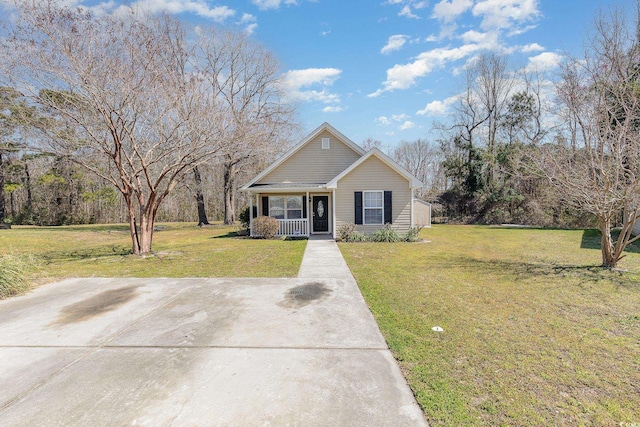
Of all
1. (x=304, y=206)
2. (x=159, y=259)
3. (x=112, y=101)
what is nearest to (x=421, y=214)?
(x=304, y=206)

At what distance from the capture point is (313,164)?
640 inches

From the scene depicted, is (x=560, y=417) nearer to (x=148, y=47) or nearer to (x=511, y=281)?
(x=511, y=281)

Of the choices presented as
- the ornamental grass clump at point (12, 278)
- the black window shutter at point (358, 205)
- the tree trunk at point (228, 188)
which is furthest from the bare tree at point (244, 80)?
the ornamental grass clump at point (12, 278)

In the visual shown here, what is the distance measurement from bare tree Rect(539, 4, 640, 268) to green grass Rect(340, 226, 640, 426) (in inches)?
60.2

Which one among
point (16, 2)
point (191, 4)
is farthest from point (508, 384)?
point (191, 4)

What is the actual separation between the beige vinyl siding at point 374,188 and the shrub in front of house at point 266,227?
3184mm

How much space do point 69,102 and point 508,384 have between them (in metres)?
11.5

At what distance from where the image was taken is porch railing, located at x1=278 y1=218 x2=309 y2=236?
1560cm

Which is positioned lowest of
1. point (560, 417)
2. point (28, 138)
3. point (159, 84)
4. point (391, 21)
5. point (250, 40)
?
point (560, 417)

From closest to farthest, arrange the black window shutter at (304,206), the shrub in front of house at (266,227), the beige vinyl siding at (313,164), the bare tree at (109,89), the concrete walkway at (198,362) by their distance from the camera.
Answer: the concrete walkway at (198,362)
the bare tree at (109,89)
the shrub in front of house at (266,227)
the black window shutter at (304,206)
the beige vinyl siding at (313,164)

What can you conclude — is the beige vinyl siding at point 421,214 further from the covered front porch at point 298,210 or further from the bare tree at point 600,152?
the bare tree at point 600,152

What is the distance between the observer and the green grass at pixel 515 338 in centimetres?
271

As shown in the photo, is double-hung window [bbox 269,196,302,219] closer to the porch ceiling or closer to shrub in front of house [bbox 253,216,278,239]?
the porch ceiling

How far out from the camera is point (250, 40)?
23531 millimetres
